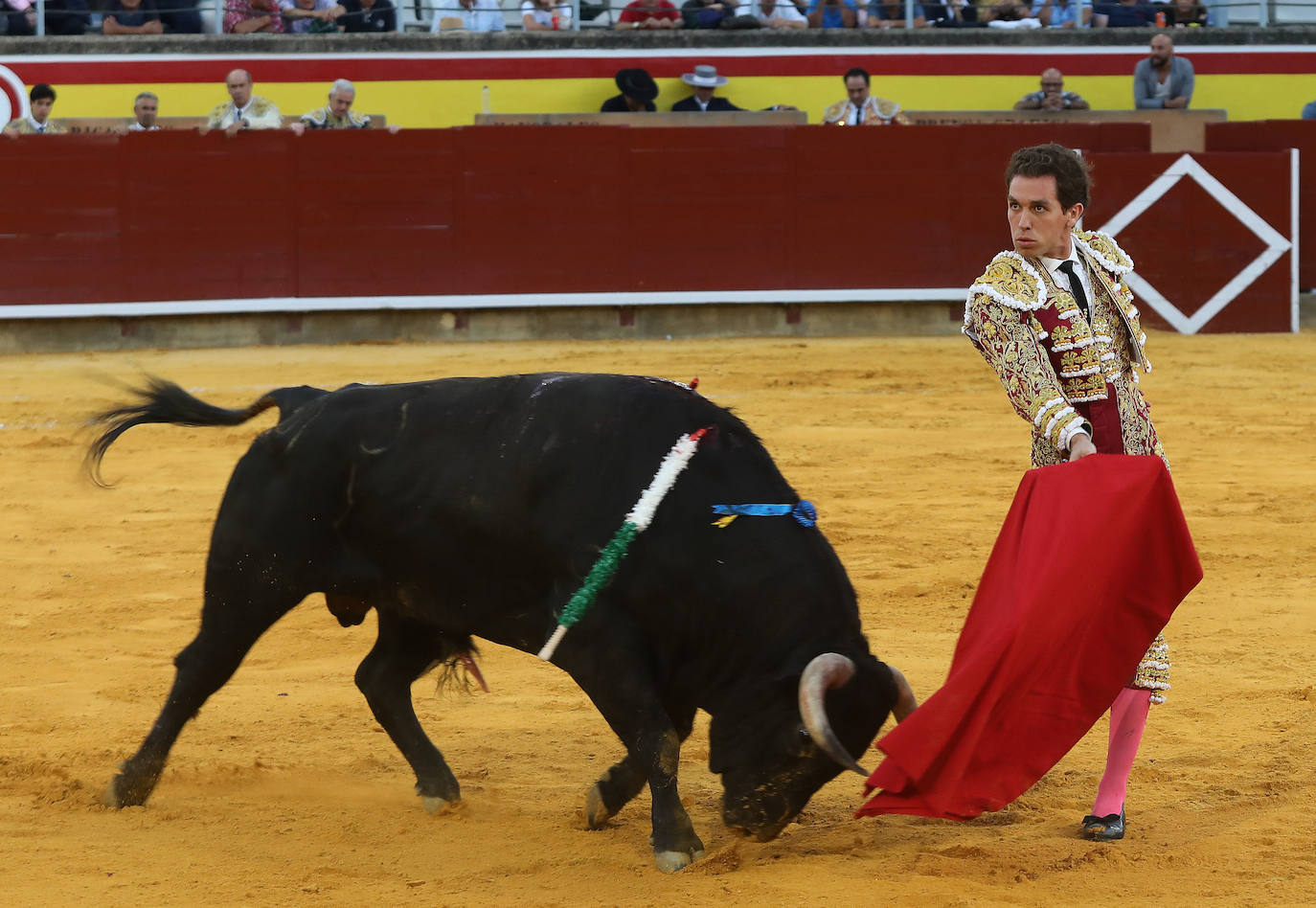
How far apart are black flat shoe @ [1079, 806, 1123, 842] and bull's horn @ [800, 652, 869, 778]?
49 cm

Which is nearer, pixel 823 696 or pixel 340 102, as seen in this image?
pixel 823 696

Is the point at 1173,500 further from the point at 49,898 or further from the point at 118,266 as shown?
the point at 118,266

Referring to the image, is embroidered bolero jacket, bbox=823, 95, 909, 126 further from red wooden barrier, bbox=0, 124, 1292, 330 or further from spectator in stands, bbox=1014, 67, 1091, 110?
spectator in stands, bbox=1014, 67, 1091, 110

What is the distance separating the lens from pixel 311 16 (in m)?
11.7

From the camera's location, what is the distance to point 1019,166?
8.29ft

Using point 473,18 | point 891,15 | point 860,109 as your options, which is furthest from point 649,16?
point 860,109

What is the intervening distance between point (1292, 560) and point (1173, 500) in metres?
2.33

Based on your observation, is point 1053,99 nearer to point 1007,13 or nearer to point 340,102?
point 1007,13

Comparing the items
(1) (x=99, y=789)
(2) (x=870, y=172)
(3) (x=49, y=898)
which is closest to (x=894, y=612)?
(1) (x=99, y=789)

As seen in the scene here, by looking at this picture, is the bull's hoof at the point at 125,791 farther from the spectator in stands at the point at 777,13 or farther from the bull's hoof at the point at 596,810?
the spectator in stands at the point at 777,13

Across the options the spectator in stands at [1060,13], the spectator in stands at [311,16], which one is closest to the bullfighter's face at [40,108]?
the spectator in stands at [311,16]

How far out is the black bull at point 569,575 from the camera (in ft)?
8.41

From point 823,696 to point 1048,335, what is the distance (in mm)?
712

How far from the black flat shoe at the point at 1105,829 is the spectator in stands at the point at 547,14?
10080 mm
